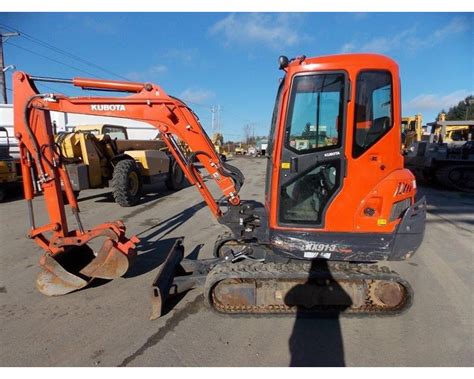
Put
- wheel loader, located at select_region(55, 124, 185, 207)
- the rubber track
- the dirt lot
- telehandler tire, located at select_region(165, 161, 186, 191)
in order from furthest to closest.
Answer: telehandler tire, located at select_region(165, 161, 186, 191) < wheel loader, located at select_region(55, 124, 185, 207) < the rubber track < the dirt lot

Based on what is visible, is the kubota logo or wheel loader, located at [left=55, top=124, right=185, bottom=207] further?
wheel loader, located at [left=55, top=124, right=185, bottom=207]

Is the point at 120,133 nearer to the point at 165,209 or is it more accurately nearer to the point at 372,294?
the point at 165,209

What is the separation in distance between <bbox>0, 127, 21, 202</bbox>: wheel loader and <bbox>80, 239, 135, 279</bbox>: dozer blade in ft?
25.1

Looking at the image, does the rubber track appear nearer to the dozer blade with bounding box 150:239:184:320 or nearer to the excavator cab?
the excavator cab

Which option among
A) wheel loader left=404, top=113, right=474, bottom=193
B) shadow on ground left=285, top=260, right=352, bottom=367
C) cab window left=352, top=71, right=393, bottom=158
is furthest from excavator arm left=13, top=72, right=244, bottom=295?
wheel loader left=404, top=113, right=474, bottom=193

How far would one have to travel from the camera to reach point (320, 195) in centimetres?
337

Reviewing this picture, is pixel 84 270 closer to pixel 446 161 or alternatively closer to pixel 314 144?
pixel 314 144

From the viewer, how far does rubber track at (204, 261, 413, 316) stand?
128 inches

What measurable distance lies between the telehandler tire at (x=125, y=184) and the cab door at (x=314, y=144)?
247 inches

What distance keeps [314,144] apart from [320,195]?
1.80ft

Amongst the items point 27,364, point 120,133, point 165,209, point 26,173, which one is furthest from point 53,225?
point 120,133

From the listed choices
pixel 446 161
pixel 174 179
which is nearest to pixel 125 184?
pixel 174 179

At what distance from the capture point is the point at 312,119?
10.6 ft

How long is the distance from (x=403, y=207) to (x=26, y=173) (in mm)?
4317
